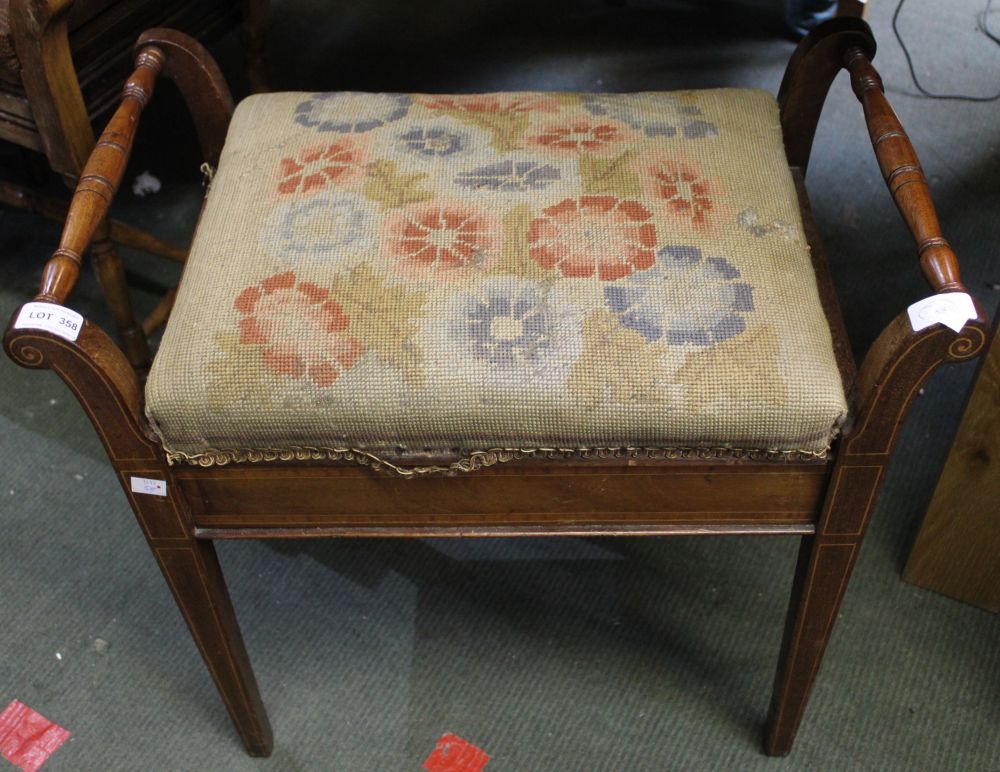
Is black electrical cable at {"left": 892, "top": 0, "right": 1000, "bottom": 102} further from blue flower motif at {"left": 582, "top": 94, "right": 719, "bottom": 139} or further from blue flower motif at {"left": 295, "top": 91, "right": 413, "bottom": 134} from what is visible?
blue flower motif at {"left": 295, "top": 91, "right": 413, "bottom": 134}

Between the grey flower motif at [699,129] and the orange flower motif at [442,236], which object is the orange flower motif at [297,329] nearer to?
the orange flower motif at [442,236]

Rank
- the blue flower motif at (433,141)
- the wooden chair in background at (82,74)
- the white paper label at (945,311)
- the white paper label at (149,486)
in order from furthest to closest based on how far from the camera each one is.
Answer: the wooden chair in background at (82,74) → the blue flower motif at (433,141) → the white paper label at (149,486) → the white paper label at (945,311)

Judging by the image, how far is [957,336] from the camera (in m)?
0.68

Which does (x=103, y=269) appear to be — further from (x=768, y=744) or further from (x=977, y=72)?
(x=977, y=72)

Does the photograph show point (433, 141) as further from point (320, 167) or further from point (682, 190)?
point (682, 190)

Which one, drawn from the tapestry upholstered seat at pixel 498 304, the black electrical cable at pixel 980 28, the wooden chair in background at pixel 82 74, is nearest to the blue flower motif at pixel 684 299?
the tapestry upholstered seat at pixel 498 304

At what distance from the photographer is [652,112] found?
931 mm

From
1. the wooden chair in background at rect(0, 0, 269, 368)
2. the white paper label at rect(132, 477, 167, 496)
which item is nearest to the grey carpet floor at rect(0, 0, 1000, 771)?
the wooden chair in background at rect(0, 0, 269, 368)

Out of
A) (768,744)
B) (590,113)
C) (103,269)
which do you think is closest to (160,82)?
(103,269)

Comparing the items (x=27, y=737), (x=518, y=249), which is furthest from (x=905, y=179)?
(x=27, y=737)

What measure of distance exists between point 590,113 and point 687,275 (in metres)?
0.22

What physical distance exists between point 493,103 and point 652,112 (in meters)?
0.14

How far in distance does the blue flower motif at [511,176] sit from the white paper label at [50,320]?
312 millimetres

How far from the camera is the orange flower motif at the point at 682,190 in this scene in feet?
2.74
